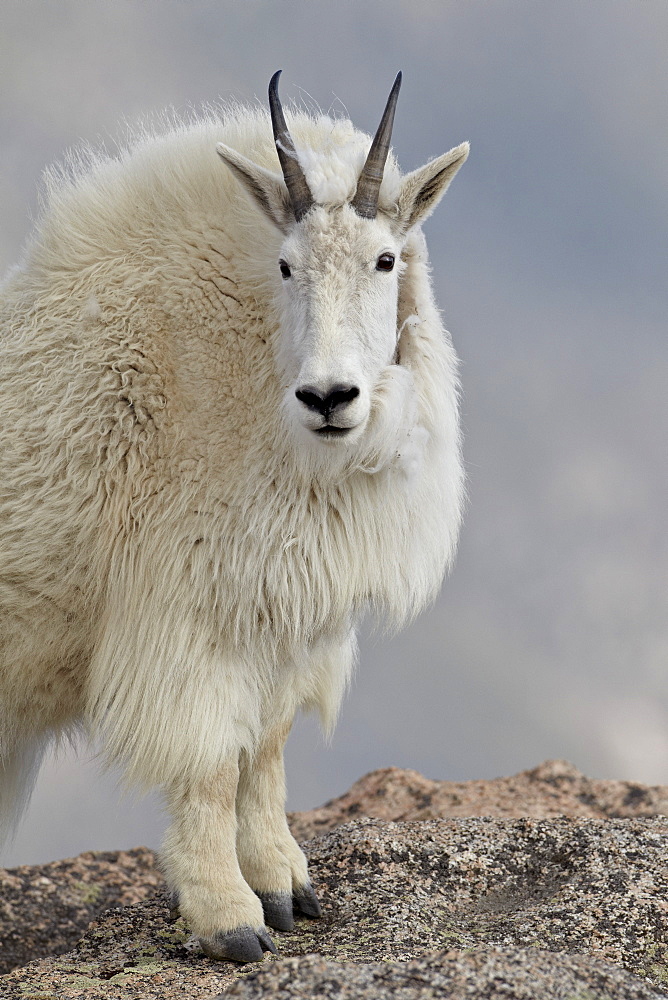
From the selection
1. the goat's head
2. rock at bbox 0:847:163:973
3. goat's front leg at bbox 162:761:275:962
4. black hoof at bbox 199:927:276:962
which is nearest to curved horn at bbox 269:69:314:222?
the goat's head

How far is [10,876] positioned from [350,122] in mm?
5156

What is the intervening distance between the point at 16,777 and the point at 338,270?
3.58m

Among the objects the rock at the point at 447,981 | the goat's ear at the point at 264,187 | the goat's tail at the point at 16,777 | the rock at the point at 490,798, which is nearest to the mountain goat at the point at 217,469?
the goat's ear at the point at 264,187

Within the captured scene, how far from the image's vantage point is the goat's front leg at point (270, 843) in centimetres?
498

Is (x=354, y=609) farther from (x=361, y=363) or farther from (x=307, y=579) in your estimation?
(x=361, y=363)

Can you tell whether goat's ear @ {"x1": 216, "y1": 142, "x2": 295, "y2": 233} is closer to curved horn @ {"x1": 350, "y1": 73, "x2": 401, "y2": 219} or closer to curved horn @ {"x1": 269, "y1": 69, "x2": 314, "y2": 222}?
curved horn @ {"x1": 269, "y1": 69, "x2": 314, "y2": 222}

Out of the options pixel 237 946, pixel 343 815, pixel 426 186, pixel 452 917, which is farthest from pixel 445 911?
pixel 426 186

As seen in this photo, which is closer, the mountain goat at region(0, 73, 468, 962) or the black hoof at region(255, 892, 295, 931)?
the mountain goat at region(0, 73, 468, 962)

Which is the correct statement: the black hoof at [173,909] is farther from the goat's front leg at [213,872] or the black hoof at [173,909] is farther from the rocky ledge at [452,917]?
the goat's front leg at [213,872]

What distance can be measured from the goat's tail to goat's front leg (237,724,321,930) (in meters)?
1.21

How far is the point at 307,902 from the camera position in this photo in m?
5.11

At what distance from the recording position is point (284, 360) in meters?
4.46

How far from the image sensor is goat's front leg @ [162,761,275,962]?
446 cm

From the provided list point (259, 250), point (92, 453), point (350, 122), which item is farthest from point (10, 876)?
point (350, 122)
